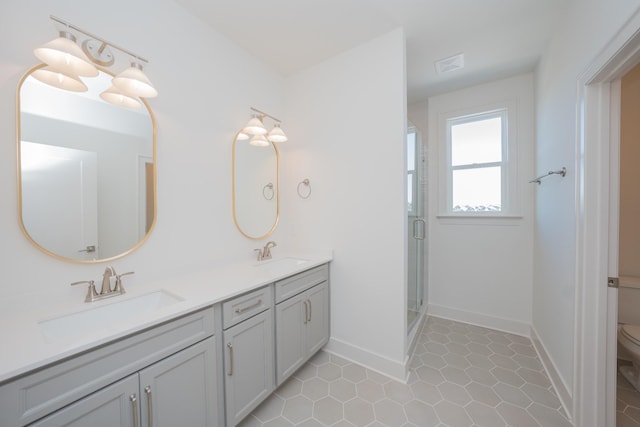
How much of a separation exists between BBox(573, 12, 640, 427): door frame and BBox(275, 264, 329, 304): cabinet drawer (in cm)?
164

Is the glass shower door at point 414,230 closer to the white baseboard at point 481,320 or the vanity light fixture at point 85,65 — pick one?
the white baseboard at point 481,320

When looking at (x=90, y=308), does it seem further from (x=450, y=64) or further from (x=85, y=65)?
(x=450, y=64)

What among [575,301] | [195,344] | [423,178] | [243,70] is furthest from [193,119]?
[575,301]

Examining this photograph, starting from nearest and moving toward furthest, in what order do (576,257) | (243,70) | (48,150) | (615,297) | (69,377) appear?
(69,377) → (48,150) → (615,297) → (576,257) → (243,70)

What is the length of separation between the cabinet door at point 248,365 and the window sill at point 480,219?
2301 millimetres

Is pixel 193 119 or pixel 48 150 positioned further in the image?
pixel 193 119

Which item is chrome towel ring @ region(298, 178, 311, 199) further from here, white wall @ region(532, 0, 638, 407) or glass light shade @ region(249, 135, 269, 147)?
white wall @ region(532, 0, 638, 407)

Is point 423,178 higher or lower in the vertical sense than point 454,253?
higher

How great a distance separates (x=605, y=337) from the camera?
1.30 m

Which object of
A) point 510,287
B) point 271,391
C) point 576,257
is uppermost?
point 576,257

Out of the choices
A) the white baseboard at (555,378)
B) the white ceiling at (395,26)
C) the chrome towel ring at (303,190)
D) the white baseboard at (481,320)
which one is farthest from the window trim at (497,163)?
the chrome towel ring at (303,190)

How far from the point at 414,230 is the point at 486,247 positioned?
35.7 inches

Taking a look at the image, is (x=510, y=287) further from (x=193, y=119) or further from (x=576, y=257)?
(x=193, y=119)

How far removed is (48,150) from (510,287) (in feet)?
12.3
